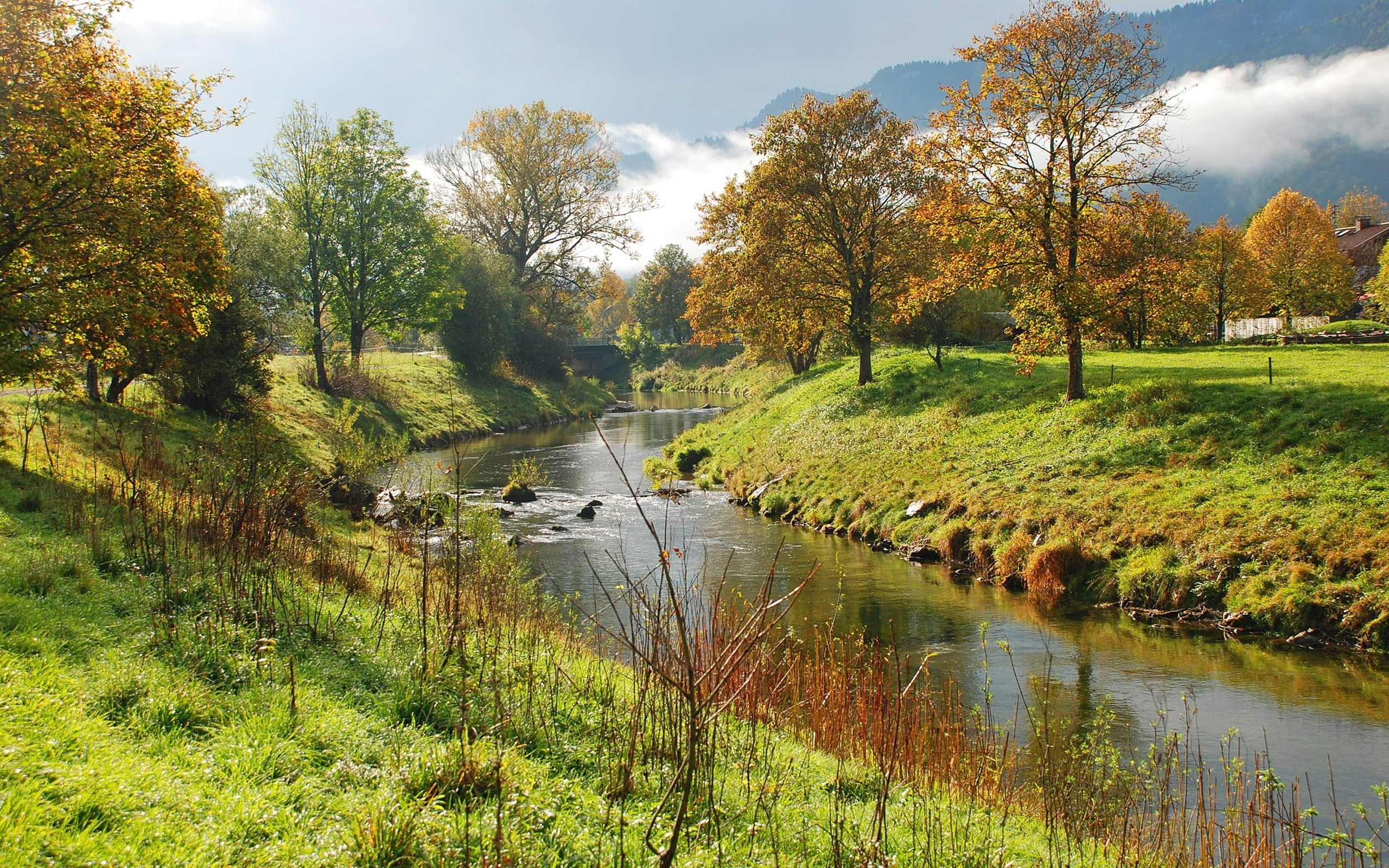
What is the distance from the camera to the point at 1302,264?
188 ft

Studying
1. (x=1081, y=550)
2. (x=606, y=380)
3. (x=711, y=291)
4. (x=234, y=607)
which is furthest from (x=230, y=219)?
(x=606, y=380)

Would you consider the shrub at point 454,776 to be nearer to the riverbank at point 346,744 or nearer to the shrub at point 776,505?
the riverbank at point 346,744

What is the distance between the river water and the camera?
10.0m

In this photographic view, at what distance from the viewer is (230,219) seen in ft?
119

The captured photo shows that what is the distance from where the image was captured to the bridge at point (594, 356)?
88000mm

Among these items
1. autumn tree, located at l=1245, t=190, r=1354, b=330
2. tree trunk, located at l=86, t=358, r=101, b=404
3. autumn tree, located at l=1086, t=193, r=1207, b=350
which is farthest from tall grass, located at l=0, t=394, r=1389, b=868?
autumn tree, located at l=1245, t=190, r=1354, b=330

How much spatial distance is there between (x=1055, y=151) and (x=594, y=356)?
71405 millimetres

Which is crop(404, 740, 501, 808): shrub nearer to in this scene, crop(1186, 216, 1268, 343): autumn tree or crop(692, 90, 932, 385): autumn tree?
crop(692, 90, 932, 385): autumn tree

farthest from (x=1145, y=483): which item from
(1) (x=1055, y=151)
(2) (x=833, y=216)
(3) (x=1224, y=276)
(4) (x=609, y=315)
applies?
(4) (x=609, y=315)

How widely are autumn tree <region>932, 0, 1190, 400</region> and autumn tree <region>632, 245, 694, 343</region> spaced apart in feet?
275

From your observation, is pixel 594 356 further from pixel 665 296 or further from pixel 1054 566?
pixel 1054 566

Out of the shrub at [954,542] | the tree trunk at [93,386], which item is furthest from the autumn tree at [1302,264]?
the tree trunk at [93,386]

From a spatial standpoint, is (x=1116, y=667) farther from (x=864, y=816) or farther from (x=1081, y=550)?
(x=864, y=816)

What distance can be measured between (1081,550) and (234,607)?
15610mm
